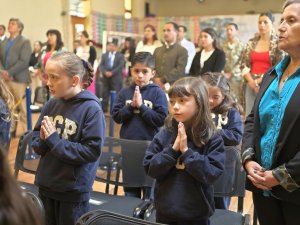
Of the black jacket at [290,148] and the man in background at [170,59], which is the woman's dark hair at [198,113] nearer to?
the black jacket at [290,148]

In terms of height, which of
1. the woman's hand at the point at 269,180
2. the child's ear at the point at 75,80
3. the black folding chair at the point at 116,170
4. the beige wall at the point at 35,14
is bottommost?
the black folding chair at the point at 116,170

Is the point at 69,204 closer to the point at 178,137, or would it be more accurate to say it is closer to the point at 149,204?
the point at 149,204

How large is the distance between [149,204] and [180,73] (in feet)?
8.09

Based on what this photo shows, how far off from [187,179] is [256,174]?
1.04 ft

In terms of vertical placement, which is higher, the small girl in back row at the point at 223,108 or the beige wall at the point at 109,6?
the beige wall at the point at 109,6

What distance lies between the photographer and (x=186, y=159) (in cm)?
174

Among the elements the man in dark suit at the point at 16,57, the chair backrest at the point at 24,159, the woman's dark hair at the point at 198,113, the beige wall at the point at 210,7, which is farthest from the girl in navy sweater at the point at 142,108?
the beige wall at the point at 210,7

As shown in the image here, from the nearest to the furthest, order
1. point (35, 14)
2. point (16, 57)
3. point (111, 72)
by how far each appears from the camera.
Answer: point (16, 57) → point (111, 72) → point (35, 14)

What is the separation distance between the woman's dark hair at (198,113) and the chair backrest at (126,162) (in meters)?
0.65

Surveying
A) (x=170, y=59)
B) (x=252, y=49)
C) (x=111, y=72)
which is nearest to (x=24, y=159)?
(x=170, y=59)

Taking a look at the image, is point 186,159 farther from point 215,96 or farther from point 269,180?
point 215,96

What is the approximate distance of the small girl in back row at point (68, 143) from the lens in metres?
1.99

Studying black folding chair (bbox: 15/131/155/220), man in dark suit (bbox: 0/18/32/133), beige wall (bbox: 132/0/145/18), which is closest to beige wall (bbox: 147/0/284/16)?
beige wall (bbox: 132/0/145/18)

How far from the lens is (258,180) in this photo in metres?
1.62
